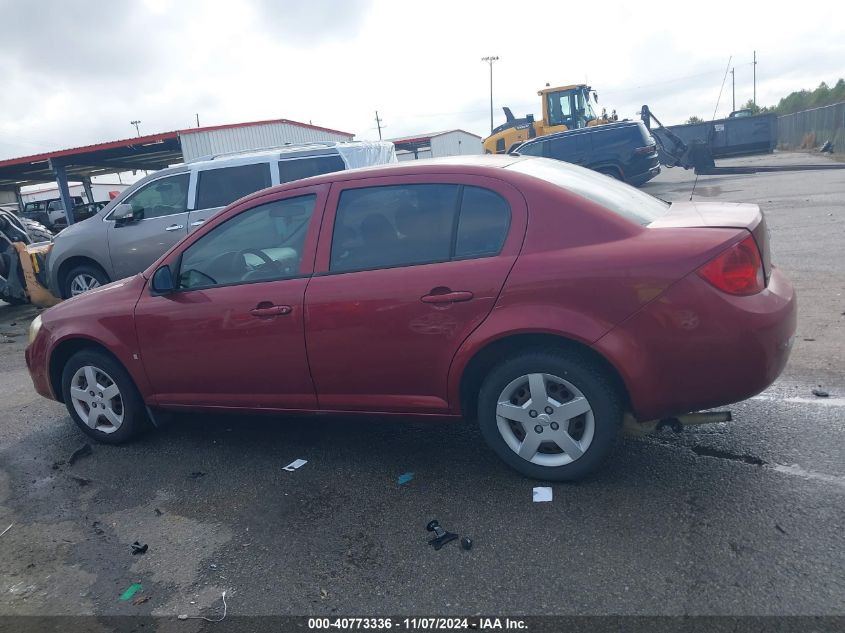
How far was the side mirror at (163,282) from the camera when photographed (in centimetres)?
425

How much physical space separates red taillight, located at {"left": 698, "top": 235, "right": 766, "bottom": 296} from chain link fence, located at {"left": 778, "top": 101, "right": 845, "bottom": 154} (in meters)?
31.5

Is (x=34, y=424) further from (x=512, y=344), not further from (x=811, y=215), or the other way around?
(x=811, y=215)

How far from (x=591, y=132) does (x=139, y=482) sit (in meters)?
16.1

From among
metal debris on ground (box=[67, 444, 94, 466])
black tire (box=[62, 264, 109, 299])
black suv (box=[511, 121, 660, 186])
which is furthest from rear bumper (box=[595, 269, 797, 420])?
black suv (box=[511, 121, 660, 186])

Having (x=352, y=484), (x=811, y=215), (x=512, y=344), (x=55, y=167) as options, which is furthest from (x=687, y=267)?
(x=55, y=167)

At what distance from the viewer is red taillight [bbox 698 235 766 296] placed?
309 centimetres

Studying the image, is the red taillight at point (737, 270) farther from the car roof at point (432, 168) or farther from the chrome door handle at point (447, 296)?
the car roof at point (432, 168)

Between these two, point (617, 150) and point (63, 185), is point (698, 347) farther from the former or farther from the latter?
point (63, 185)

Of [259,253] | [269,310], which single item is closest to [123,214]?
[259,253]

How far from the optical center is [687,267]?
3.09 m

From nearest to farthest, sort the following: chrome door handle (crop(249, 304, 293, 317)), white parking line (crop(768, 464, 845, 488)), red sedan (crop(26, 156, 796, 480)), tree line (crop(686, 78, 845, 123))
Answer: red sedan (crop(26, 156, 796, 480)) < white parking line (crop(768, 464, 845, 488)) < chrome door handle (crop(249, 304, 293, 317)) < tree line (crop(686, 78, 845, 123))

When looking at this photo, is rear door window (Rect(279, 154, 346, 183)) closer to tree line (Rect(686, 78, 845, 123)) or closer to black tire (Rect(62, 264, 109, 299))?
black tire (Rect(62, 264, 109, 299))

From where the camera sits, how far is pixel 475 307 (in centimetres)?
340

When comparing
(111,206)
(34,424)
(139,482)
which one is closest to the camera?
(139,482)
